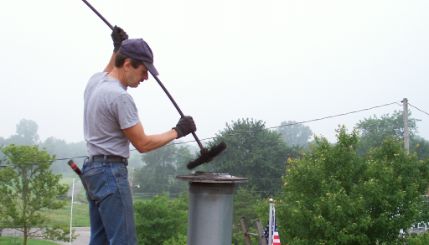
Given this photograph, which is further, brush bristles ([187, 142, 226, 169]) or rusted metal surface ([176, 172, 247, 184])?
brush bristles ([187, 142, 226, 169])

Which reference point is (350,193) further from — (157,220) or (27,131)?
(27,131)

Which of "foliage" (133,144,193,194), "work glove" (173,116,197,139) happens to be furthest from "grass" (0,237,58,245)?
"work glove" (173,116,197,139)

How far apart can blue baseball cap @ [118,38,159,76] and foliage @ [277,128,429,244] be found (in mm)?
10301

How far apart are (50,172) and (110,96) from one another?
19750 millimetres

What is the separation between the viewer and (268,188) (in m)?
37.1

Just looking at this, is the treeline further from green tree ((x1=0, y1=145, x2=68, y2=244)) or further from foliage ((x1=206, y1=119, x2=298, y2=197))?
foliage ((x1=206, y1=119, x2=298, y2=197))

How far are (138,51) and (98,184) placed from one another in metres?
0.70

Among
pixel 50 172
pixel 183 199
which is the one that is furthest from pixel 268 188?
pixel 50 172

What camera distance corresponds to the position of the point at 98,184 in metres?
2.83

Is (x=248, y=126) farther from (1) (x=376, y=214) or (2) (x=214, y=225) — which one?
(2) (x=214, y=225)

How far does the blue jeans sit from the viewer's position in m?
2.80

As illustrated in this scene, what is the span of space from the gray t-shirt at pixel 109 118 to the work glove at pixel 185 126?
1.02 feet

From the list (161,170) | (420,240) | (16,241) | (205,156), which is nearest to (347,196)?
(420,240)

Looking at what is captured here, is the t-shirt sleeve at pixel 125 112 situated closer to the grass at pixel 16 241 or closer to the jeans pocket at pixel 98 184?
the jeans pocket at pixel 98 184
